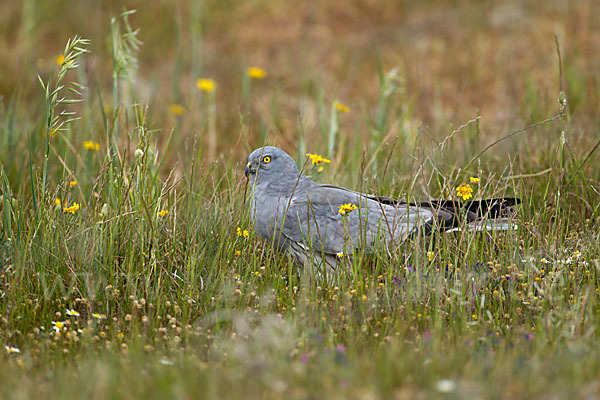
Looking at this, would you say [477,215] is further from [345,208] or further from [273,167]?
[273,167]

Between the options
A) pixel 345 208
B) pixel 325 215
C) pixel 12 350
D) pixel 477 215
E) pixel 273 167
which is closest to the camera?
pixel 12 350

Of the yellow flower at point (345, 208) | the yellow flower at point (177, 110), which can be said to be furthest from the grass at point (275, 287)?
the yellow flower at point (177, 110)

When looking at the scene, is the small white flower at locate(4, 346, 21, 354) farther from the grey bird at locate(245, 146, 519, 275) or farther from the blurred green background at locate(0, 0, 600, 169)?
the blurred green background at locate(0, 0, 600, 169)

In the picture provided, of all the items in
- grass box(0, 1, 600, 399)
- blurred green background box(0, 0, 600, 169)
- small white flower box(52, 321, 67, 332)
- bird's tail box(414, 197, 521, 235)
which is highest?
blurred green background box(0, 0, 600, 169)

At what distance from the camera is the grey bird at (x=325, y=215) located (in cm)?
421

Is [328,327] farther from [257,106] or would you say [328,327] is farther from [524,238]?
[257,106]

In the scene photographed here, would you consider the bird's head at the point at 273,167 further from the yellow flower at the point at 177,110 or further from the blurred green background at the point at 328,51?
the blurred green background at the point at 328,51

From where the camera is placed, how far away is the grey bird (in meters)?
4.21

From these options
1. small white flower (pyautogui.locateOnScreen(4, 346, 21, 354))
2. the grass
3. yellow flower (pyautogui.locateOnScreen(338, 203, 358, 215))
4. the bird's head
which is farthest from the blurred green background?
small white flower (pyautogui.locateOnScreen(4, 346, 21, 354))

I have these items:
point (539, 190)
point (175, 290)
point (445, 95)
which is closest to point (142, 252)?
point (175, 290)

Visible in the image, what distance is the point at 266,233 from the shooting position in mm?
4301

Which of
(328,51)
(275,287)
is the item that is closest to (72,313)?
(275,287)

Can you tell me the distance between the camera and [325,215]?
435 centimetres

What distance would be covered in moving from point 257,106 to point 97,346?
600 centimetres
